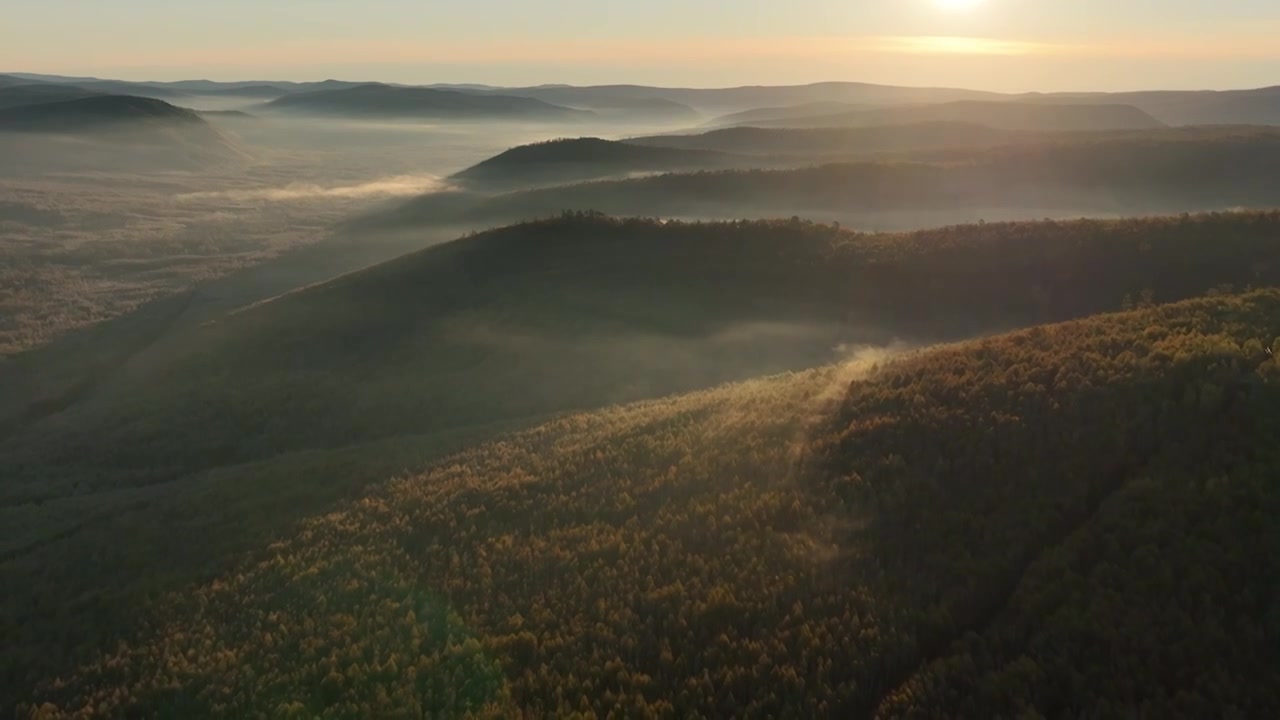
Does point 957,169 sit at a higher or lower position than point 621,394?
higher

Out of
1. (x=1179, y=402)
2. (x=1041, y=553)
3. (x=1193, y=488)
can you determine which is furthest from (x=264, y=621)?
(x=1179, y=402)

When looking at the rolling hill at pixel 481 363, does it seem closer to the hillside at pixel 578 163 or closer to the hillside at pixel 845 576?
the hillside at pixel 845 576

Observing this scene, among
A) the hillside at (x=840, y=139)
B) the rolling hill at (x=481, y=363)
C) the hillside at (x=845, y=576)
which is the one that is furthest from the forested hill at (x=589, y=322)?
the hillside at (x=840, y=139)

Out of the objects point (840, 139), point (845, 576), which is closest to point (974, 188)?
point (840, 139)

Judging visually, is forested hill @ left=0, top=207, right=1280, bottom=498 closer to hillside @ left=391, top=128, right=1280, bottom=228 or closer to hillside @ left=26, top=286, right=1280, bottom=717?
hillside @ left=26, top=286, right=1280, bottom=717

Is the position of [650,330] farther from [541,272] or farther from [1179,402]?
[1179,402]
